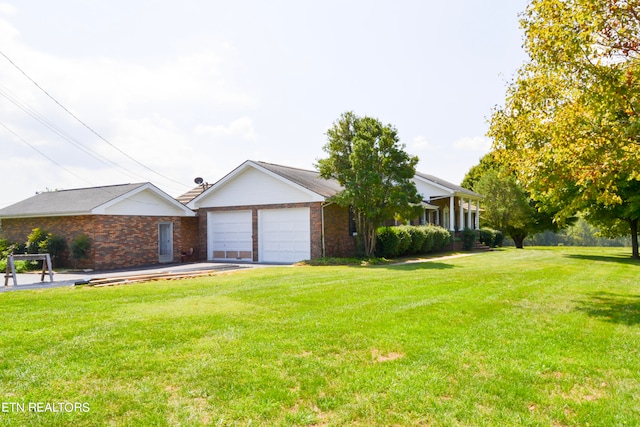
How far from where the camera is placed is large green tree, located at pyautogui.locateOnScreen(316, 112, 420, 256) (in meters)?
17.8

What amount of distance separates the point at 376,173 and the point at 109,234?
11.2m

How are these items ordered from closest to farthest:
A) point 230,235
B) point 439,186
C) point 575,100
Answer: point 575,100 < point 230,235 < point 439,186

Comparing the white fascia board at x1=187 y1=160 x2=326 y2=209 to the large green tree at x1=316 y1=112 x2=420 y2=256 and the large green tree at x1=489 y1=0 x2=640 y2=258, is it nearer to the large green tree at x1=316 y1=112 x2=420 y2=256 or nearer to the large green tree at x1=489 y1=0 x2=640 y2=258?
the large green tree at x1=316 y1=112 x2=420 y2=256

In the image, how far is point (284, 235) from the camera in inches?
799

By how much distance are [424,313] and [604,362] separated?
280 centimetres

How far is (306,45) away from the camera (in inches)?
540

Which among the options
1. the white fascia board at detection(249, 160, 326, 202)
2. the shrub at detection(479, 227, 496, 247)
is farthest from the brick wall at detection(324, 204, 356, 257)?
the shrub at detection(479, 227, 496, 247)

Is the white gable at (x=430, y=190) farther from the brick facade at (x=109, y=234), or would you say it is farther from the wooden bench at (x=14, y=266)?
the wooden bench at (x=14, y=266)

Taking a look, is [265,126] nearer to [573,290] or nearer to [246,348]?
[573,290]

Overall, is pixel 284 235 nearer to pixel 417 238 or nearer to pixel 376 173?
pixel 376 173

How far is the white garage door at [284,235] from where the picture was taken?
1962cm

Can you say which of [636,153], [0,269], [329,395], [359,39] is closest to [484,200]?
[359,39]

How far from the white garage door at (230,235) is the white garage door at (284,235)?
2.70 ft

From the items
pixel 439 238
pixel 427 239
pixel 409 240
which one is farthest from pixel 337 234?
pixel 439 238
